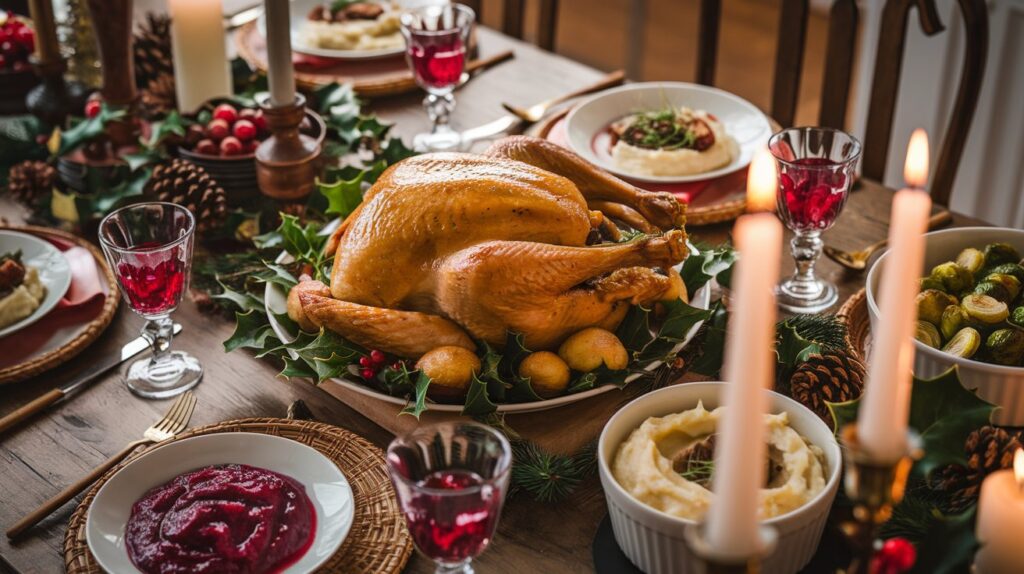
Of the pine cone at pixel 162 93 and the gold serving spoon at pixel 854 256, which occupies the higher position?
the pine cone at pixel 162 93

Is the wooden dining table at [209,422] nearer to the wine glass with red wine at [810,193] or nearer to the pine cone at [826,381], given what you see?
the wine glass with red wine at [810,193]

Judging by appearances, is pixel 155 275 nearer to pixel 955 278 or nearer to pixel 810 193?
pixel 810 193

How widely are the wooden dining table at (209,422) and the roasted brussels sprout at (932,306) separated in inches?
10.9

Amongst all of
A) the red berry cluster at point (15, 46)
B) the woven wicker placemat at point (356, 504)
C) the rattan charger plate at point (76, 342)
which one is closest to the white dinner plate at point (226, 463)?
the woven wicker placemat at point (356, 504)

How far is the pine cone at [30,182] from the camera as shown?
1958 millimetres

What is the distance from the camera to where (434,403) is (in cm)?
134

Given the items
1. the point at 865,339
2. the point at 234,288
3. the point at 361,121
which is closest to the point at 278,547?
the point at 234,288

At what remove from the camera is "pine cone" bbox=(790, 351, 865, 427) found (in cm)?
132

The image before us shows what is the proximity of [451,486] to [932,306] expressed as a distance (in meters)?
0.74

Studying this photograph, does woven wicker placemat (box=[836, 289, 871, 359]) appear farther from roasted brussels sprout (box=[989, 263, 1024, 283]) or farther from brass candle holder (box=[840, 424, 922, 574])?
brass candle holder (box=[840, 424, 922, 574])

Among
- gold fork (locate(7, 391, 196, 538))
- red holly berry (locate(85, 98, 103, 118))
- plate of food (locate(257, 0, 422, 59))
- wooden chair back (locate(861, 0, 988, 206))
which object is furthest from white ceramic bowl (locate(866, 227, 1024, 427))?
red holly berry (locate(85, 98, 103, 118))

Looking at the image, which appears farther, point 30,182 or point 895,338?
point 30,182

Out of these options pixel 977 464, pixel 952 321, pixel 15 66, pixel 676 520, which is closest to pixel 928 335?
pixel 952 321

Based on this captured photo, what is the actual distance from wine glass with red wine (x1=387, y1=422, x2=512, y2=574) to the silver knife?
27.1 inches
